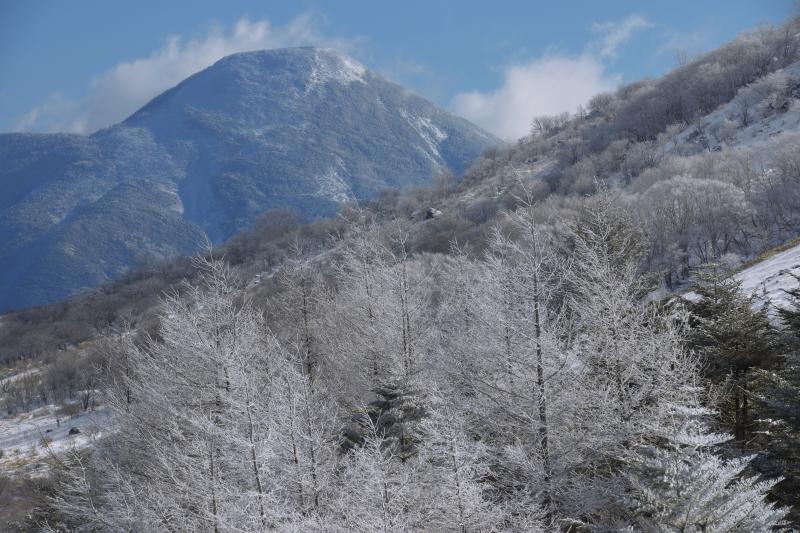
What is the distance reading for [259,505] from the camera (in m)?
11.7

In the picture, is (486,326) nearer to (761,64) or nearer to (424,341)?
(424,341)

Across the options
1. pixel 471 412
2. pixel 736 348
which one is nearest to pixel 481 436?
pixel 471 412

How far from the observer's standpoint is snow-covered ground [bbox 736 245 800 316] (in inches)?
784

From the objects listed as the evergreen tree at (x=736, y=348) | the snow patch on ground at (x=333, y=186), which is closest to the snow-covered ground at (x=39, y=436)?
the evergreen tree at (x=736, y=348)

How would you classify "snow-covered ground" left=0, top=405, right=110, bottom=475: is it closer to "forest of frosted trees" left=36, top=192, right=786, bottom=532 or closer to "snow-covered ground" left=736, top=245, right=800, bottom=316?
"forest of frosted trees" left=36, top=192, right=786, bottom=532

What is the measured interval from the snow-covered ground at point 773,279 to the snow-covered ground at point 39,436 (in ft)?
99.8

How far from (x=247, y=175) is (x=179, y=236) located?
3347 centimetres

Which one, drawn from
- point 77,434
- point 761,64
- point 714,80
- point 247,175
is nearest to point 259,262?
point 77,434

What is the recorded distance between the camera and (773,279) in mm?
22312

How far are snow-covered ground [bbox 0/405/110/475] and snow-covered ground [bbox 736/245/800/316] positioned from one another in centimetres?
3042

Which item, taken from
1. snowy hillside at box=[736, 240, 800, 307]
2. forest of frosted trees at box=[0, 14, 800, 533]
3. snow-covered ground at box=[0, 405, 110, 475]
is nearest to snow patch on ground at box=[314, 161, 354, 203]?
snow-covered ground at box=[0, 405, 110, 475]

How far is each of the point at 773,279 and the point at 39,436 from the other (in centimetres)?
5539

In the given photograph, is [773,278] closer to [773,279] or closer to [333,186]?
[773,279]

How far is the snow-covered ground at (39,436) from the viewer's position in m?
38.7
